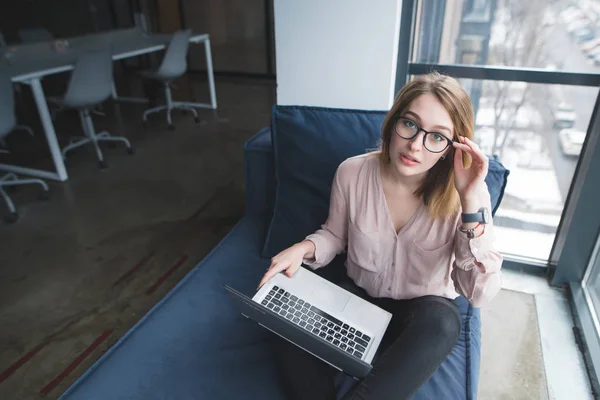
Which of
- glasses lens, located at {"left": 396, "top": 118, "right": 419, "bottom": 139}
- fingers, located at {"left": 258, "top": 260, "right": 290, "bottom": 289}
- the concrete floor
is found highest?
glasses lens, located at {"left": 396, "top": 118, "right": 419, "bottom": 139}

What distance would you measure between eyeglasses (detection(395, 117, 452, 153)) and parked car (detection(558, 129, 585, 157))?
3.57 ft

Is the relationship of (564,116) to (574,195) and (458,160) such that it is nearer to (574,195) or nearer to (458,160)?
(574,195)

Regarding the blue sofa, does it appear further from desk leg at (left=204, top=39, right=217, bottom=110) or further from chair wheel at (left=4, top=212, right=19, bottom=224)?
desk leg at (left=204, top=39, right=217, bottom=110)

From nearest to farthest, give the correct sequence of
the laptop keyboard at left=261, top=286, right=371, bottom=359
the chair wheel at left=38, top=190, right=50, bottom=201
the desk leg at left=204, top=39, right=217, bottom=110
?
the laptop keyboard at left=261, top=286, right=371, bottom=359 → the chair wheel at left=38, top=190, right=50, bottom=201 → the desk leg at left=204, top=39, right=217, bottom=110

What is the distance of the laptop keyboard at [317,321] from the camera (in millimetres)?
1107

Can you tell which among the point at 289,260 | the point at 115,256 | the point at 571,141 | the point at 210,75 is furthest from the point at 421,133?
the point at 210,75

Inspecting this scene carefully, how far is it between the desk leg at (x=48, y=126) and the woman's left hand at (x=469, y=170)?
3.05 meters

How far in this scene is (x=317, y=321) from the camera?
1.14m

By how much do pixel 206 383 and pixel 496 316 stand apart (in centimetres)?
133

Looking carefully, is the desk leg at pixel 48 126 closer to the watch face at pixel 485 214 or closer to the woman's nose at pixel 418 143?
the woman's nose at pixel 418 143

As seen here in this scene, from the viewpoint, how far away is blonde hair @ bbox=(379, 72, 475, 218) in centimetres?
107

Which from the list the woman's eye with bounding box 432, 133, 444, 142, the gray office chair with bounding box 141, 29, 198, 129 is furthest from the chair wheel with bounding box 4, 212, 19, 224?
the woman's eye with bounding box 432, 133, 444, 142

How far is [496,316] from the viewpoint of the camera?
1818 mm

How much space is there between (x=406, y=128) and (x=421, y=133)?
0.15ft
